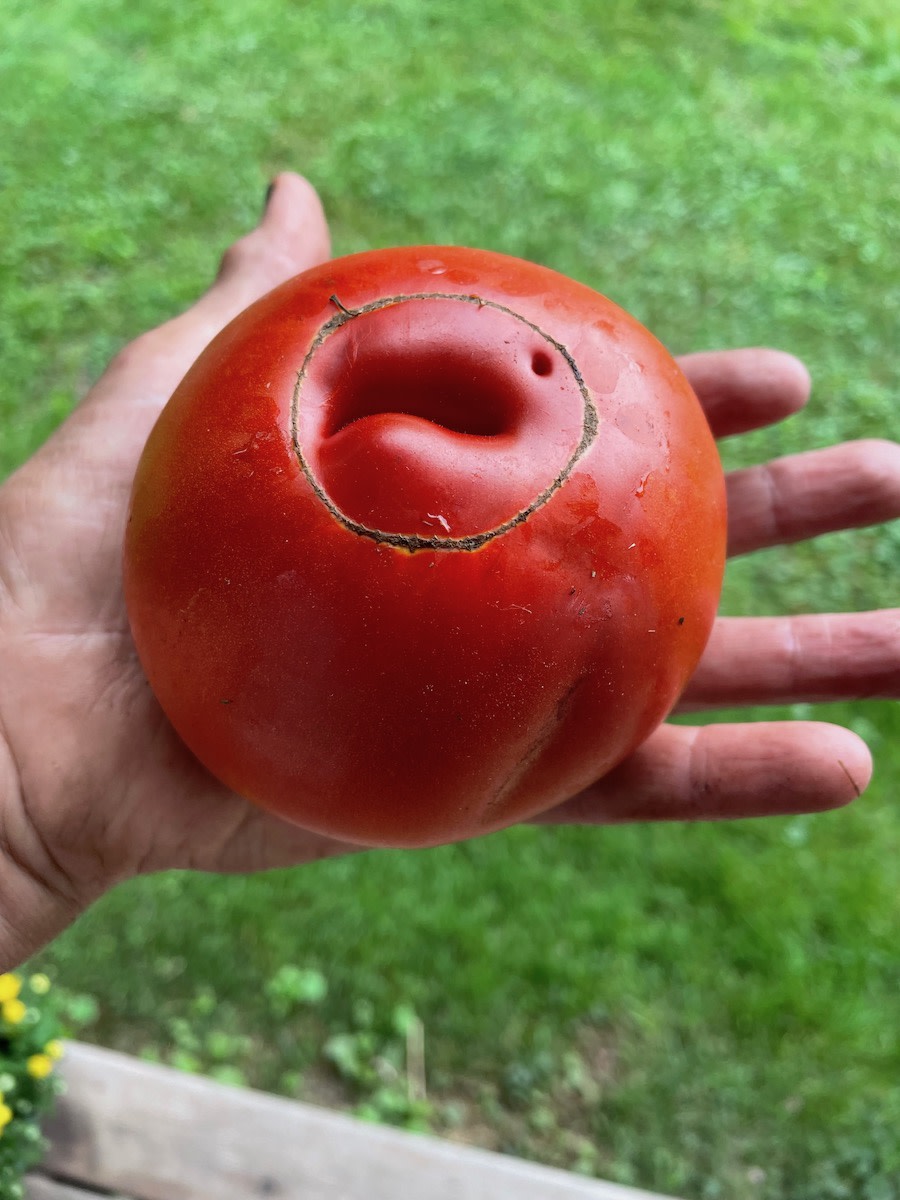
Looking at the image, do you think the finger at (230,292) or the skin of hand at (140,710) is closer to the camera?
the skin of hand at (140,710)

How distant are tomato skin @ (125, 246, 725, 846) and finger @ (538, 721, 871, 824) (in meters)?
0.41

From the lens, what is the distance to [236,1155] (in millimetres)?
2002

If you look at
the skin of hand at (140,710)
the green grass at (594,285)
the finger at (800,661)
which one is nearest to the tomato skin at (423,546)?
the skin of hand at (140,710)

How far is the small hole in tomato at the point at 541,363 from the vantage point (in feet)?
3.89

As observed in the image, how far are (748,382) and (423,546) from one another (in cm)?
112

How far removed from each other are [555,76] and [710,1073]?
3.66m

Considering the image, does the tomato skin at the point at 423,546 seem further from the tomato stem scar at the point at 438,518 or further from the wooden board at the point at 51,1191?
the wooden board at the point at 51,1191

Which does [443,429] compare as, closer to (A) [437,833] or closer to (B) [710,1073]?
(A) [437,833]

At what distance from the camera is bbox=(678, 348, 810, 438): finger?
197 centimetres

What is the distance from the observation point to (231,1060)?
232 cm

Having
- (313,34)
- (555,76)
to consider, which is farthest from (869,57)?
(313,34)

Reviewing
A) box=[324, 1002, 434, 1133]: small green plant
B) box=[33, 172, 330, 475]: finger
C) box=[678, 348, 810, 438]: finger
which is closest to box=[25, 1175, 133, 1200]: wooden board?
box=[324, 1002, 434, 1133]: small green plant

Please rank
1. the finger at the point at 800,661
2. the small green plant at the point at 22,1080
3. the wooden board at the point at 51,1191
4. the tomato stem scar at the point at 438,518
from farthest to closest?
the wooden board at the point at 51,1191 < the small green plant at the point at 22,1080 < the finger at the point at 800,661 < the tomato stem scar at the point at 438,518

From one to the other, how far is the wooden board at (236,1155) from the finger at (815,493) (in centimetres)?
133
